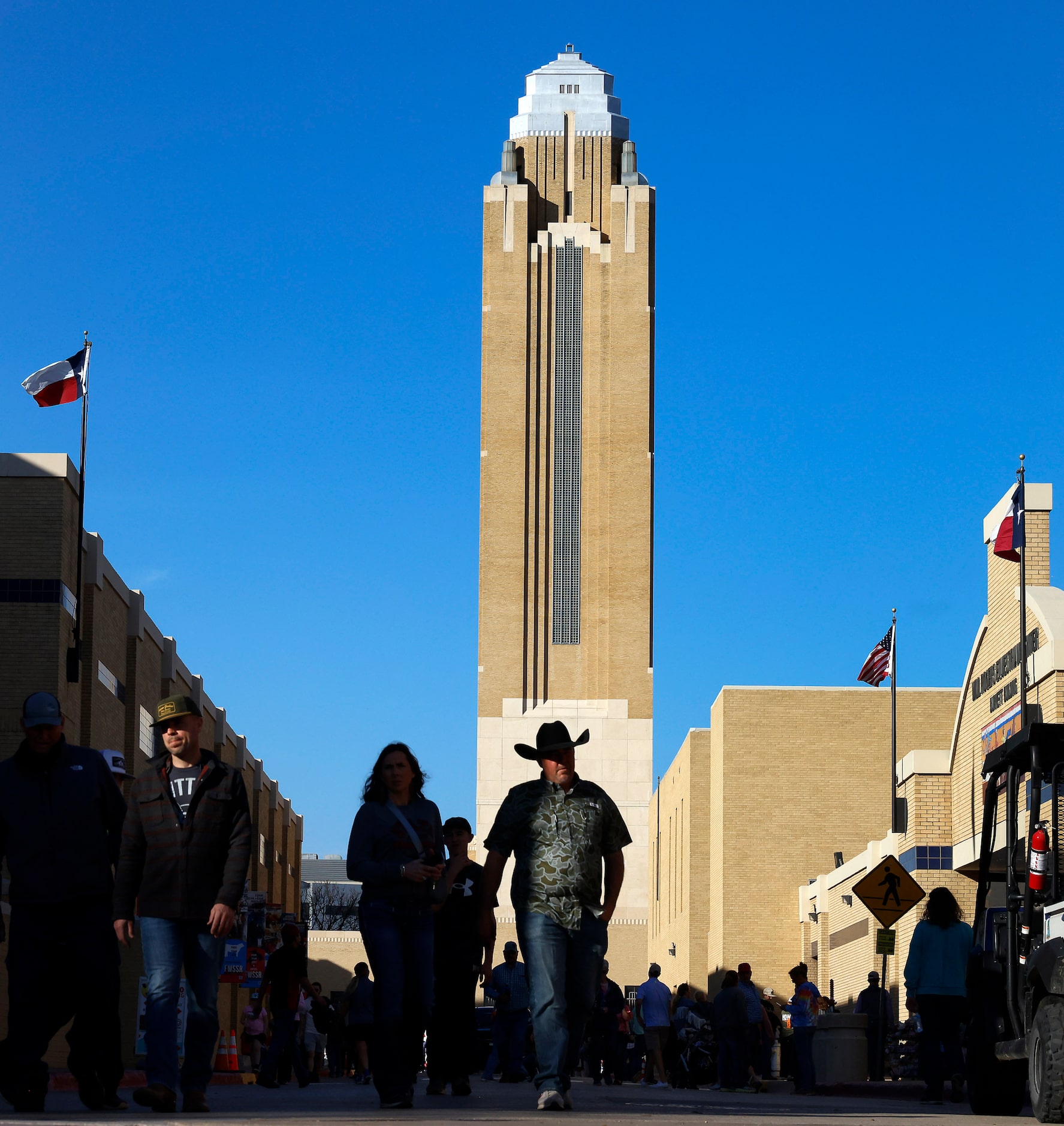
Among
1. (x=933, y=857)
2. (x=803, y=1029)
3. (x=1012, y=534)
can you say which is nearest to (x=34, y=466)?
(x=1012, y=534)

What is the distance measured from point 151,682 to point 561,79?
146ft

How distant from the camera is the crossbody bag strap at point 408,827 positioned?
32.8 ft

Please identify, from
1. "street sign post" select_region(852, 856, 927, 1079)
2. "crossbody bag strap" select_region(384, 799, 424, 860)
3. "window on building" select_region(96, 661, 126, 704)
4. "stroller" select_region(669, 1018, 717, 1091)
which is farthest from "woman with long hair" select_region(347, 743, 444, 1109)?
"window on building" select_region(96, 661, 126, 704)

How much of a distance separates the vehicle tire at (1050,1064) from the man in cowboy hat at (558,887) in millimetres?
2231

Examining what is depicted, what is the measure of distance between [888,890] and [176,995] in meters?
12.7

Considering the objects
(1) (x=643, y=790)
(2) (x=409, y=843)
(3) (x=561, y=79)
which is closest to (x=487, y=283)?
(3) (x=561, y=79)

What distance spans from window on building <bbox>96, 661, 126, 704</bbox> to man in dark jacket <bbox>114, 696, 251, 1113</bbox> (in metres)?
26.4

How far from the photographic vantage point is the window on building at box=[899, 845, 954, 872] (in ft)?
111

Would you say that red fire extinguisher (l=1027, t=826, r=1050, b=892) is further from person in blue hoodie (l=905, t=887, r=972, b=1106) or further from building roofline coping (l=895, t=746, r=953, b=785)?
building roofline coping (l=895, t=746, r=953, b=785)

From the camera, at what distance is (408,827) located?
10008 millimetres

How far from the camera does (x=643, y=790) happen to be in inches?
2736

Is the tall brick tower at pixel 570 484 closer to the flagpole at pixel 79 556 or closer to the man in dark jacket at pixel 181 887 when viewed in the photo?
the flagpole at pixel 79 556

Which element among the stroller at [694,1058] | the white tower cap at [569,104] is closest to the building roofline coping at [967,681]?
the stroller at [694,1058]

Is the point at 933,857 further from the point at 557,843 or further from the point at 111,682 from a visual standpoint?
the point at 557,843
